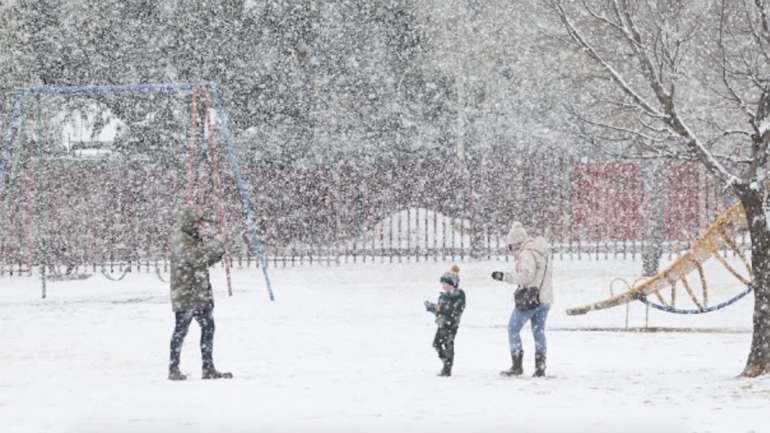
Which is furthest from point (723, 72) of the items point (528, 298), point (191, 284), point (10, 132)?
point (10, 132)

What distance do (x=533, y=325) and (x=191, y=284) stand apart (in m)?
3.50

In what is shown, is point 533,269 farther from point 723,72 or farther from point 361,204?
point 361,204

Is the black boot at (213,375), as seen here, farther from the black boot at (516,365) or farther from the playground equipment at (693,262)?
the playground equipment at (693,262)

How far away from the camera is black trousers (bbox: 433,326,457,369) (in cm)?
1159

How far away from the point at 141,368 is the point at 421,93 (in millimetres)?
24025

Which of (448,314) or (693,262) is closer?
(448,314)

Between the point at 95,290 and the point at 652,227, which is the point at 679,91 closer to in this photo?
the point at 652,227

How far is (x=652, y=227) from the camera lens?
22.9 m

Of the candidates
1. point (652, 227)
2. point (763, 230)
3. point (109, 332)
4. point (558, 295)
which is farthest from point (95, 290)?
point (763, 230)

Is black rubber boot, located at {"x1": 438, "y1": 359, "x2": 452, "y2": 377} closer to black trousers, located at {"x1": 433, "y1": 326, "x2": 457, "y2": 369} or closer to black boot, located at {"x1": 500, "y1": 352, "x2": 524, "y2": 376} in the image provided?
black trousers, located at {"x1": 433, "y1": 326, "x2": 457, "y2": 369}

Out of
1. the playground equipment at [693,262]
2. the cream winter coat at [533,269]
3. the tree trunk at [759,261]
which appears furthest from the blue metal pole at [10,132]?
the tree trunk at [759,261]

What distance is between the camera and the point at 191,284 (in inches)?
441

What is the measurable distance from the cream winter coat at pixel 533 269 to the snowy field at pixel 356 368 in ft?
3.05

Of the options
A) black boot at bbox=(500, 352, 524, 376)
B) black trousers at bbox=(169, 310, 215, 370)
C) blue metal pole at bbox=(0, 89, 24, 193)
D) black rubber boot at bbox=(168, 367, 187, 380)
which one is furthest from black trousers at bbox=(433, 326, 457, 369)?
blue metal pole at bbox=(0, 89, 24, 193)
